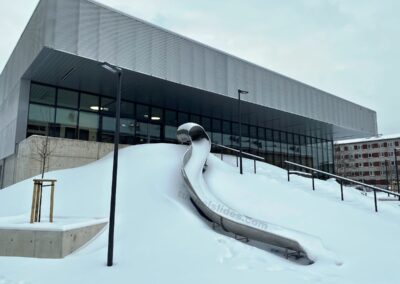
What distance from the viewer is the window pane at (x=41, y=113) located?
770 inches

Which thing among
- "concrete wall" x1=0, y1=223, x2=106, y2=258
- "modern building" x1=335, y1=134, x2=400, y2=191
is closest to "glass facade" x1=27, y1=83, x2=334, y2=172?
"concrete wall" x1=0, y1=223, x2=106, y2=258

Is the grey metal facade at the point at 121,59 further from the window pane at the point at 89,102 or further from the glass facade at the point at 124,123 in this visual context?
the window pane at the point at 89,102

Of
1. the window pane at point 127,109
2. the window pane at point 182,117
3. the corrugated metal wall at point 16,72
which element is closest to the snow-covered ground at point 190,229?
the corrugated metal wall at point 16,72

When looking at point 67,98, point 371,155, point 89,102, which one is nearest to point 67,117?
point 67,98

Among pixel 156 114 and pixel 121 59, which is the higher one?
pixel 121 59

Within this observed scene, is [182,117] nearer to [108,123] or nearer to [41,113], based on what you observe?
[108,123]

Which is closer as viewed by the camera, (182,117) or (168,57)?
(168,57)

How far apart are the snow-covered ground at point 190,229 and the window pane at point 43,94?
19.0ft

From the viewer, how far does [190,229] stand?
9.84 m

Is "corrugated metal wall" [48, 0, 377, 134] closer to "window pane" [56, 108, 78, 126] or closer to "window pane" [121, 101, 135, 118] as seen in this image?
"window pane" [121, 101, 135, 118]

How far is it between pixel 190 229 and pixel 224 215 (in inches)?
49.6

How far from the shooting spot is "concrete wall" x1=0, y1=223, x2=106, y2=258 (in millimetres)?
8617

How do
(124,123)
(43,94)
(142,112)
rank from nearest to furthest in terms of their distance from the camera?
1. (43,94)
2. (124,123)
3. (142,112)

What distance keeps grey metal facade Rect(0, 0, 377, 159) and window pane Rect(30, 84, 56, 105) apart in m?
→ 0.53
